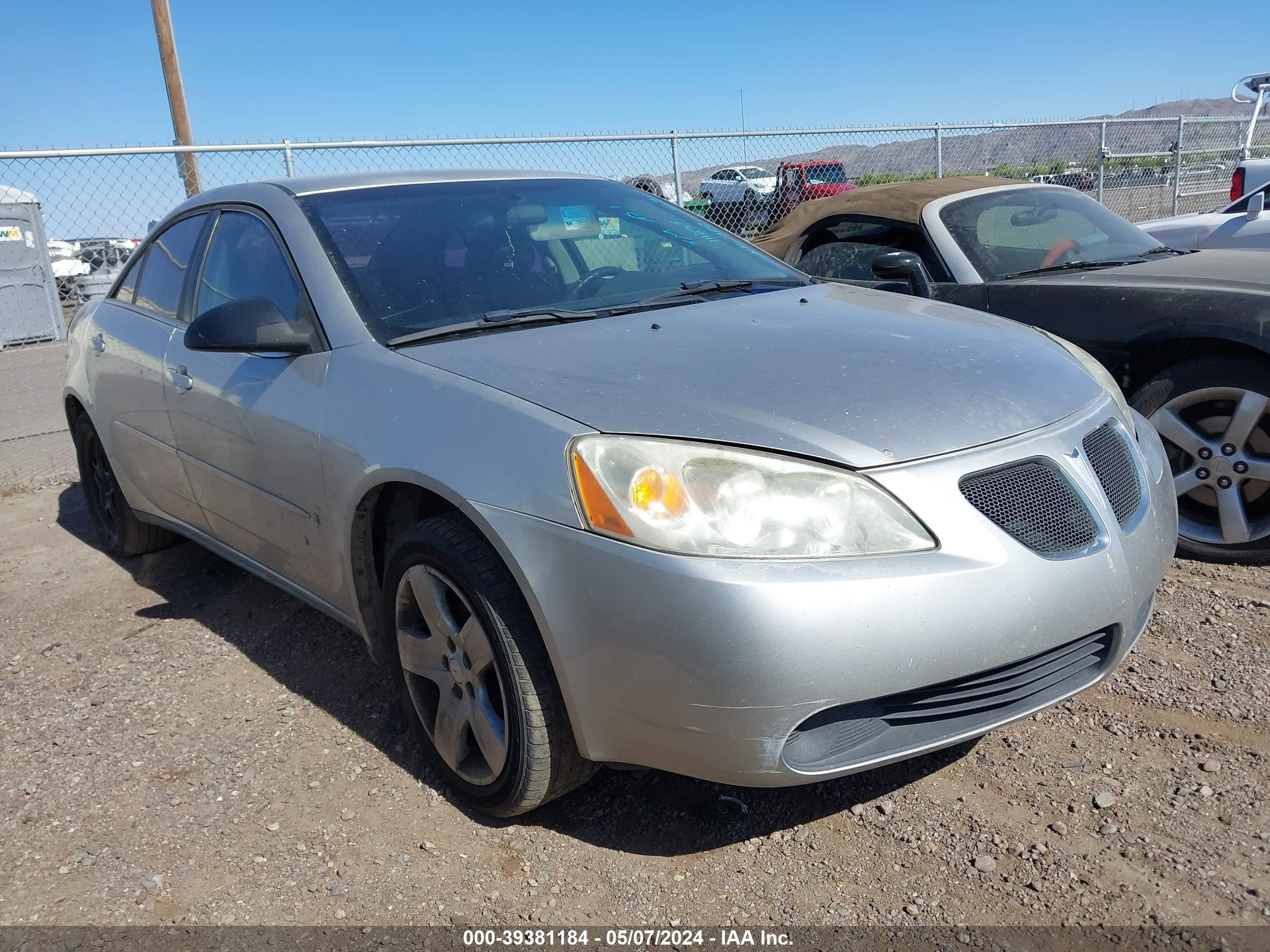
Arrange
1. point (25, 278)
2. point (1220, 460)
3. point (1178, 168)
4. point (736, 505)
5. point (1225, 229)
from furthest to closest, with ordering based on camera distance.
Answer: point (1178, 168)
point (25, 278)
point (1225, 229)
point (1220, 460)
point (736, 505)

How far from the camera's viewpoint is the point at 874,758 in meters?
2.08

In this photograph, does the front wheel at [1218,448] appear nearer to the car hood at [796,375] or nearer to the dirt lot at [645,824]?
the dirt lot at [645,824]

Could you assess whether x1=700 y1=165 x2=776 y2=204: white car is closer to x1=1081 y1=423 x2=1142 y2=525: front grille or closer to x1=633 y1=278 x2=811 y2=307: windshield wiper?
x1=633 y1=278 x2=811 y2=307: windshield wiper

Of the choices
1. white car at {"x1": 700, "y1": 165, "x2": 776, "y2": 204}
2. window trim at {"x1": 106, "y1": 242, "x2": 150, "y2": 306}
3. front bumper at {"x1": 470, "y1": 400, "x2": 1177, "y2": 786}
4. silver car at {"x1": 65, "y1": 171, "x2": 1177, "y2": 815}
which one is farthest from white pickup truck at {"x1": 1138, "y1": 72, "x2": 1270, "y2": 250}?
window trim at {"x1": 106, "y1": 242, "x2": 150, "y2": 306}

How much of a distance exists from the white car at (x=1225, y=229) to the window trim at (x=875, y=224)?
2.07 meters

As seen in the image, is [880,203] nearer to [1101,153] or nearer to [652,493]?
[652,493]

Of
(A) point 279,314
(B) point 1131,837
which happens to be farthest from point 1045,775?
(A) point 279,314

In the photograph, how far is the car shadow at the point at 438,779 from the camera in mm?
2459

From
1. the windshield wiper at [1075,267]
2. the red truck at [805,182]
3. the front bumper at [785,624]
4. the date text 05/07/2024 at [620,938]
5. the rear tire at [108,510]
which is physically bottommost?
the date text 05/07/2024 at [620,938]

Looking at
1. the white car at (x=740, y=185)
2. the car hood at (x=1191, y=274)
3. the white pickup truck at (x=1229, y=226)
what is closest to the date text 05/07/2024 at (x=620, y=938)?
the car hood at (x=1191, y=274)

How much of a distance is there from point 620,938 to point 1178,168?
13107 millimetres

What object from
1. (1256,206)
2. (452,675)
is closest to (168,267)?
(452,675)

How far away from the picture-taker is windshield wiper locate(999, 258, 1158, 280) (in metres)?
4.46

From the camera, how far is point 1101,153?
11711 millimetres
